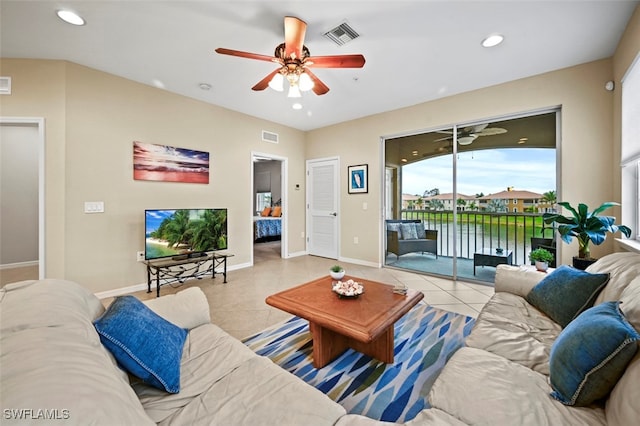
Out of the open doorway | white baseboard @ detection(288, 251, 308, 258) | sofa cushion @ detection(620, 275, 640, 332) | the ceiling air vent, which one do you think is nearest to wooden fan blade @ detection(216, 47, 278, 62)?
the ceiling air vent

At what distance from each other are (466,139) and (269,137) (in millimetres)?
3442

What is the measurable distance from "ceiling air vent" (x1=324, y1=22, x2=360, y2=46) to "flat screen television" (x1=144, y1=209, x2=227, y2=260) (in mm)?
2777

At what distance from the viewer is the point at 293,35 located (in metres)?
2.26

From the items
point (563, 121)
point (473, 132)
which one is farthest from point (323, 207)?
point (563, 121)

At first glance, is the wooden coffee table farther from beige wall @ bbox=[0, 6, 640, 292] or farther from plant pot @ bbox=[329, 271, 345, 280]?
beige wall @ bbox=[0, 6, 640, 292]

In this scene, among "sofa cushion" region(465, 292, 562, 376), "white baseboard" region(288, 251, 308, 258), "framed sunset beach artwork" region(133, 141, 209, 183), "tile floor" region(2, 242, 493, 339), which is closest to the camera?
"sofa cushion" region(465, 292, 562, 376)

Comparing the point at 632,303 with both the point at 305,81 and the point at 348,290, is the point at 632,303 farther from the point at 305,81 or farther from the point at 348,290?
the point at 305,81

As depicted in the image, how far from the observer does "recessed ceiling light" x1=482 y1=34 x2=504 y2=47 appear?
254cm

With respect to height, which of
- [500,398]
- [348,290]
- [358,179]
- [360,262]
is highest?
[358,179]

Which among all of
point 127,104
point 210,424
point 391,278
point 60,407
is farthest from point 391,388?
point 127,104

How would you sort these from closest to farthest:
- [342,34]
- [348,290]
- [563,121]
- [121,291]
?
[348,290], [342,34], [563,121], [121,291]

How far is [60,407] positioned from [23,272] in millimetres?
5832

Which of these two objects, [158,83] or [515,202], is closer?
[158,83]

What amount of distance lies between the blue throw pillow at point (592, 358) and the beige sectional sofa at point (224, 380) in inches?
1.1
